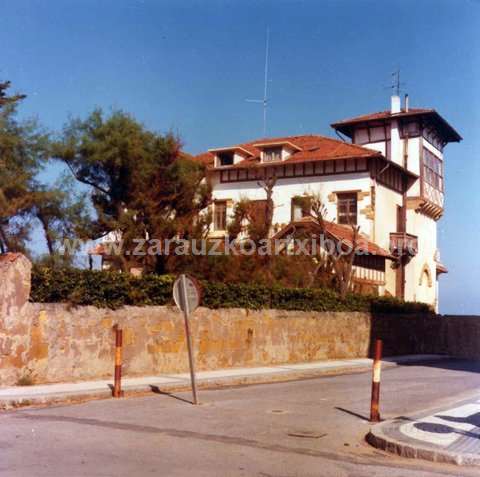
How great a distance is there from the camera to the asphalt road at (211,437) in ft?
21.7

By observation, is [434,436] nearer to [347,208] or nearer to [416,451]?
[416,451]

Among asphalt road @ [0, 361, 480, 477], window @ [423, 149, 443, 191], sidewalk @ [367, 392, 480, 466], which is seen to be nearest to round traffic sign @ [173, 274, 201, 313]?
asphalt road @ [0, 361, 480, 477]

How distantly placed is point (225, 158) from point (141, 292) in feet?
78.1

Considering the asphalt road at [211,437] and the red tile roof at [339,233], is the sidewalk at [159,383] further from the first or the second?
the red tile roof at [339,233]

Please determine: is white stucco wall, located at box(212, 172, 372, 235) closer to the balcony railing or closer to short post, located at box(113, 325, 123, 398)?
the balcony railing

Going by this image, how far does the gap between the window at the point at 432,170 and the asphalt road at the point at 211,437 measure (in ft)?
90.6

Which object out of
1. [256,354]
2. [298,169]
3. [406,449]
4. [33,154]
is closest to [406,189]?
[298,169]

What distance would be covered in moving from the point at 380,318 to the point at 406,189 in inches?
473

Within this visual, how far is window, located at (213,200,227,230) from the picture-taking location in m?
39.0

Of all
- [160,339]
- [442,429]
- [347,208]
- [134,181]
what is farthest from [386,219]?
[442,429]

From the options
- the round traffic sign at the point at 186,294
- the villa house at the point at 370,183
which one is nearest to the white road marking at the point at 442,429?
the round traffic sign at the point at 186,294

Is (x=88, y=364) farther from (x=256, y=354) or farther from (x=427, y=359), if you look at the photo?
(x=427, y=359)

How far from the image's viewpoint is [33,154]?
22016mm

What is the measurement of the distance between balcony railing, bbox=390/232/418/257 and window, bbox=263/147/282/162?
7.81 m
